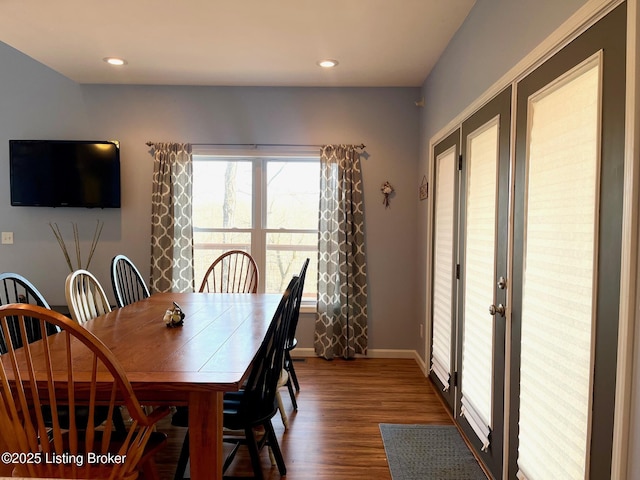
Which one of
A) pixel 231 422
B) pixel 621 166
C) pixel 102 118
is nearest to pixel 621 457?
pixel 621 166

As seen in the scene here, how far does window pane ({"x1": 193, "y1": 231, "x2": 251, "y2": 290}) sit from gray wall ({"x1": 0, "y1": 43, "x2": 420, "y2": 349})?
1.63ft

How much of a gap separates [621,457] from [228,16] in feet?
9.03

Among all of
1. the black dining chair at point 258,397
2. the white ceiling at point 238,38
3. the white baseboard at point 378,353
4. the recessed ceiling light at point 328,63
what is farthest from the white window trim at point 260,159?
the black dining chair at point 258,397

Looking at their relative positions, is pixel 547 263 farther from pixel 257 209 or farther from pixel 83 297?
pixel 257 209

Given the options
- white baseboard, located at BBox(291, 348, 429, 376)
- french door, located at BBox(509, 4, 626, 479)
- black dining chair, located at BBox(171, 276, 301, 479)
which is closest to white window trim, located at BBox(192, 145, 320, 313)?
white baseboard, located at BBox(291, 348, 429, 376)

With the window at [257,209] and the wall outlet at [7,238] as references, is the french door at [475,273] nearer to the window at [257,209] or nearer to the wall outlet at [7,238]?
the window at [257,209]

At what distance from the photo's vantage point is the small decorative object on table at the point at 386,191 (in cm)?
354

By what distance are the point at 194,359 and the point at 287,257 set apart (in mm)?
2261

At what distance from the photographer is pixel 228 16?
2354 mm

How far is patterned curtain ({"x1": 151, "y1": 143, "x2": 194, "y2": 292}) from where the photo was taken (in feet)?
11.5

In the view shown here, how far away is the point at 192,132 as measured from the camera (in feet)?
11.7

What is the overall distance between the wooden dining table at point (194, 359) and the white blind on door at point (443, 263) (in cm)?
126

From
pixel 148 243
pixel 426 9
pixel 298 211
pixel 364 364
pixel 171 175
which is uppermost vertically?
pixel 426 9

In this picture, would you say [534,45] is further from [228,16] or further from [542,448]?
[228,16]
